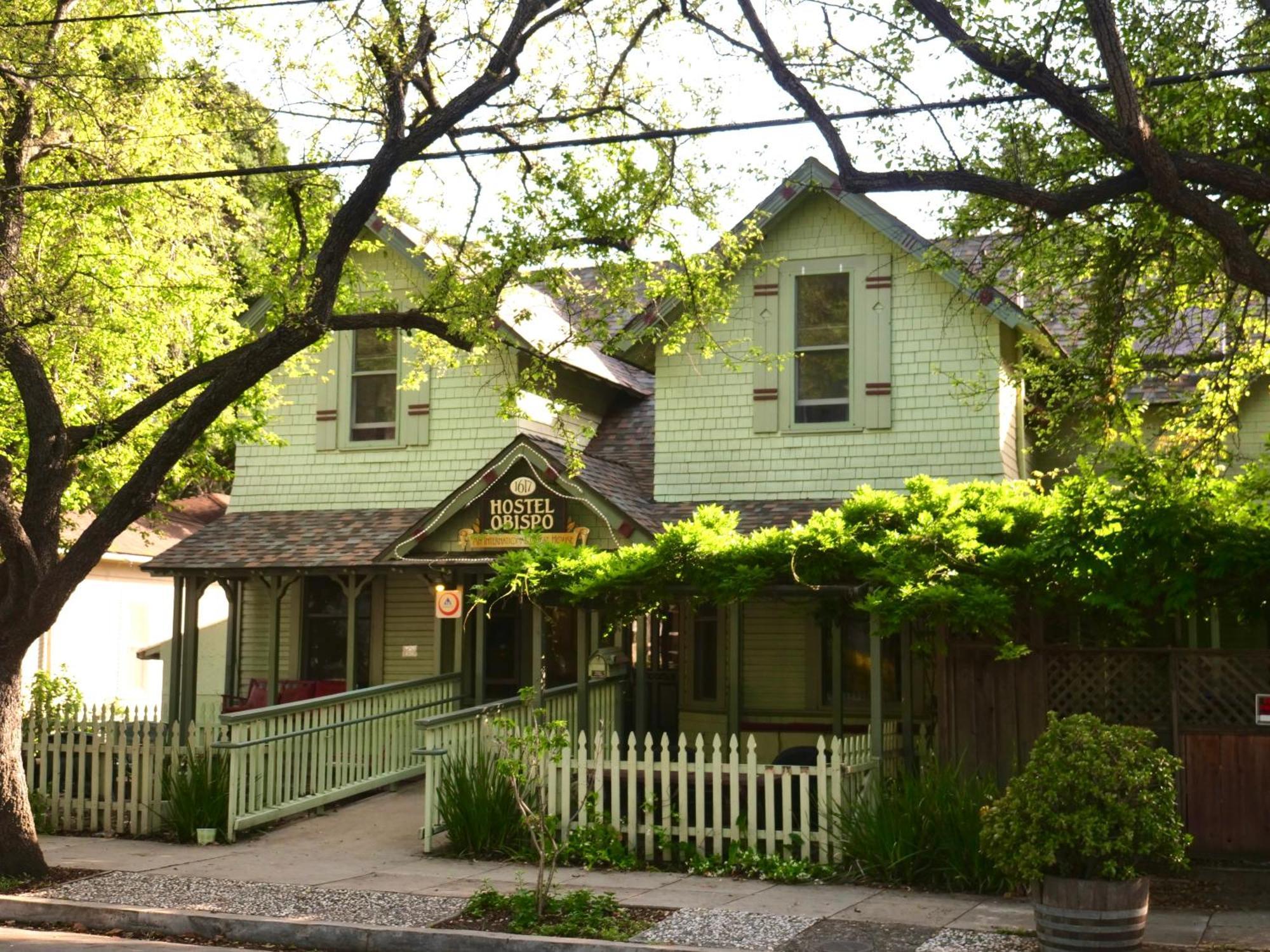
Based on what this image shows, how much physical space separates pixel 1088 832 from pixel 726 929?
2.76m

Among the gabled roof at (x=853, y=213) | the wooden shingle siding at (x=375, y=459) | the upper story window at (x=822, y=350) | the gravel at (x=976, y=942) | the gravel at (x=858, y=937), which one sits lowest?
the gravel at (x=858, y=937)

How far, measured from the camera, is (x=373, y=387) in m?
21.4

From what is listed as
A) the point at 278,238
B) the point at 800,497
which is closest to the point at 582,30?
the point at 278,238

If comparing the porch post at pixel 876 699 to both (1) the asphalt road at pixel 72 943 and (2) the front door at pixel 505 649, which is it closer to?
(1) the asphalt road at pixel 72 943

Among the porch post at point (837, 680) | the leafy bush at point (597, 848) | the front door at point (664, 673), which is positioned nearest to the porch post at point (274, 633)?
the front door at point (664, 673)

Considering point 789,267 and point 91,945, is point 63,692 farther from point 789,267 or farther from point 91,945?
point 789,267

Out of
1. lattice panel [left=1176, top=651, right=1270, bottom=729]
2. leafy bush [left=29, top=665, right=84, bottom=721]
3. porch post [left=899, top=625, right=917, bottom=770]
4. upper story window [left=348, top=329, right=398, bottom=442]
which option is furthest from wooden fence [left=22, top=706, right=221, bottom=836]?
lattice panel [left=1176, top=651, right=1270, bottom=729]

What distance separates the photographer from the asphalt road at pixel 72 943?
396 inches

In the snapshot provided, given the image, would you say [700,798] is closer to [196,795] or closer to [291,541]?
[196,795]

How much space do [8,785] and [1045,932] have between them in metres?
8.85

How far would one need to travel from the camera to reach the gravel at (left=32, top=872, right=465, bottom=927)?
35.9ft

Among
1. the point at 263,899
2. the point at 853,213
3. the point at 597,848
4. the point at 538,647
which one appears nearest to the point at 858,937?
the point at 597,848

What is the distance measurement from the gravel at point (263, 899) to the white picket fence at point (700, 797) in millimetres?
1896

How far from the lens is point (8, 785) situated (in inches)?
493
